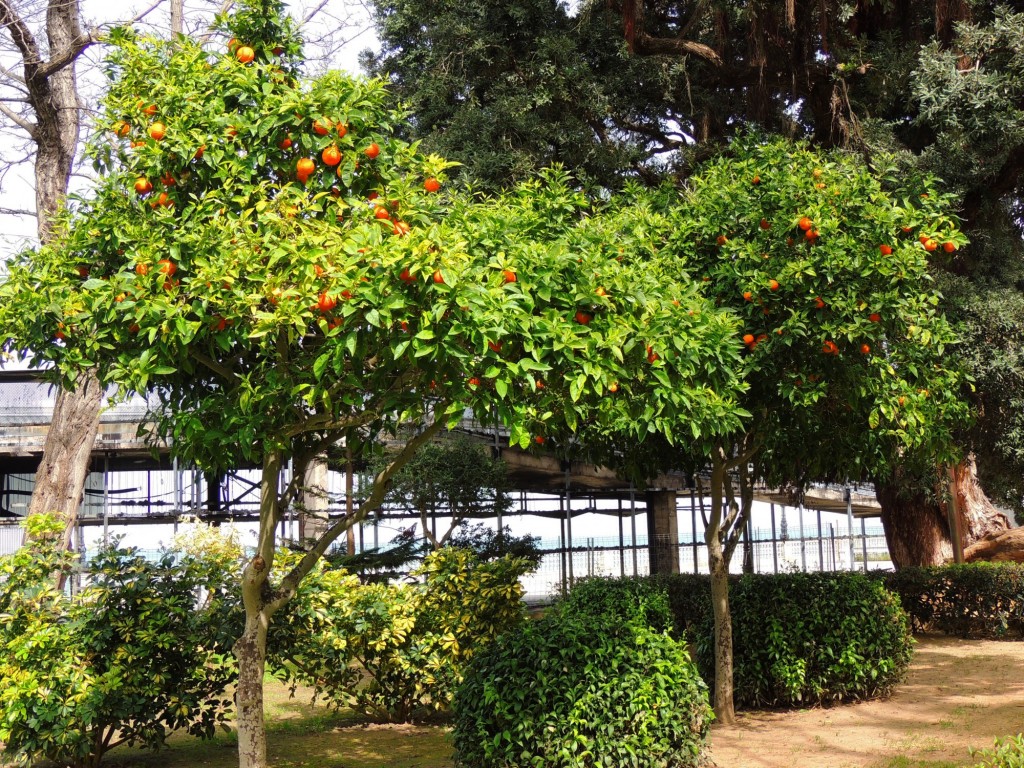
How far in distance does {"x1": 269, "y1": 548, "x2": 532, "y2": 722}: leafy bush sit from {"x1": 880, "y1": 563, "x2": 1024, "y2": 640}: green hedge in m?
7.33

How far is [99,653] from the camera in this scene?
699cm

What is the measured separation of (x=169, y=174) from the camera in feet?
16.4

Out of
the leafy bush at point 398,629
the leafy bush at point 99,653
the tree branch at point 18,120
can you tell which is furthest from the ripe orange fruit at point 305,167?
the tree branch at point 18,120

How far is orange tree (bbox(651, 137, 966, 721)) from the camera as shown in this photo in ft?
21.4

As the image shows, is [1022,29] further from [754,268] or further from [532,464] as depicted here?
[532,464]

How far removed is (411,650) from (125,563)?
2488 mm

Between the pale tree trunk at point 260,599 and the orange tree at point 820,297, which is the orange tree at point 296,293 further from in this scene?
the orange tree at point 820,297

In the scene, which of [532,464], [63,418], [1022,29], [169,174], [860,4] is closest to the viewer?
[169,174]

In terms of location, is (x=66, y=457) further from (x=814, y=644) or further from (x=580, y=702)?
(x=814, y=644)

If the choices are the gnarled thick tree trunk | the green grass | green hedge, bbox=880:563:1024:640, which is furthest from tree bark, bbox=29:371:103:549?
the gnarled thick tree trunk

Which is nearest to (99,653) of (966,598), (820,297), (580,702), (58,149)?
(580,702)

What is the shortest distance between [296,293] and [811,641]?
20.6 feet

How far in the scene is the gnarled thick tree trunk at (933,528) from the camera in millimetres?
15141

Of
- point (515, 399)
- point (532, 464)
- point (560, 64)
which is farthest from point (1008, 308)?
point (532, 464)
